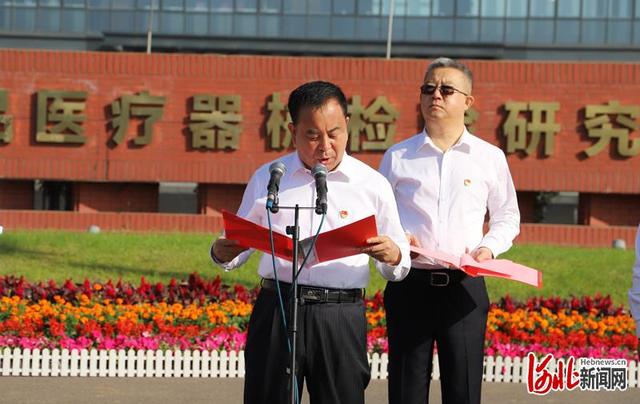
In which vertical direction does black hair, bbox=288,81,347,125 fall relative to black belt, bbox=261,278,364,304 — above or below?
above

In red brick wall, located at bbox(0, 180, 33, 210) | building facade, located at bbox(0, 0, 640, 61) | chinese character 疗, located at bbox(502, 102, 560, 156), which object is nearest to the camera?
chinese character 疗, located at bbox(502, 102, 560, 156)

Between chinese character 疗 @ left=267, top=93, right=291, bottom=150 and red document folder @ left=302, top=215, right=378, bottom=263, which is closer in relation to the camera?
red document folder @ left=302, top=215, right=378, bottom=263

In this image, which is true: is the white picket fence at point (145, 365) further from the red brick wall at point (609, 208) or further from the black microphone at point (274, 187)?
the red brick wall at point (609, 208)

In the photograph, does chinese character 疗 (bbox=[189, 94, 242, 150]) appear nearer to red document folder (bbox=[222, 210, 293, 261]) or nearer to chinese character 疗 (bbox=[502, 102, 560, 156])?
chinese character 疗 (bbox=[502, 102, 560, 156])

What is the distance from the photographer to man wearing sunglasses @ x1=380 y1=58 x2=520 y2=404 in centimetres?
506

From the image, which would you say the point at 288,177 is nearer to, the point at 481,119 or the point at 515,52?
the point at 481,119

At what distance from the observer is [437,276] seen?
503cm

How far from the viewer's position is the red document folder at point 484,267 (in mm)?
4848

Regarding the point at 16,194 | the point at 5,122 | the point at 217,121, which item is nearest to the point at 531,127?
the point at 217,121

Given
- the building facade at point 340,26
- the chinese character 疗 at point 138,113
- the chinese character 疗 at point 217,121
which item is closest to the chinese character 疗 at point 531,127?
the chinese character 疗 at point 217,121

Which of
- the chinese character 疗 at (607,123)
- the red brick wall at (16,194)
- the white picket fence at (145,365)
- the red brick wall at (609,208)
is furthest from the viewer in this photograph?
the red brick wall at (16,194)

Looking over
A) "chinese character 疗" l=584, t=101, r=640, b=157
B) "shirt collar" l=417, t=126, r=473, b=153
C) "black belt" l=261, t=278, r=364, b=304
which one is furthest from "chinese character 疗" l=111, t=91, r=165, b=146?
"black belt" l=261, t=278, r=364, b=304

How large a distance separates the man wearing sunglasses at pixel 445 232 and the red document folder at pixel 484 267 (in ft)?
0.25

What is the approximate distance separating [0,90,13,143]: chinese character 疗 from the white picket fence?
12.8m
